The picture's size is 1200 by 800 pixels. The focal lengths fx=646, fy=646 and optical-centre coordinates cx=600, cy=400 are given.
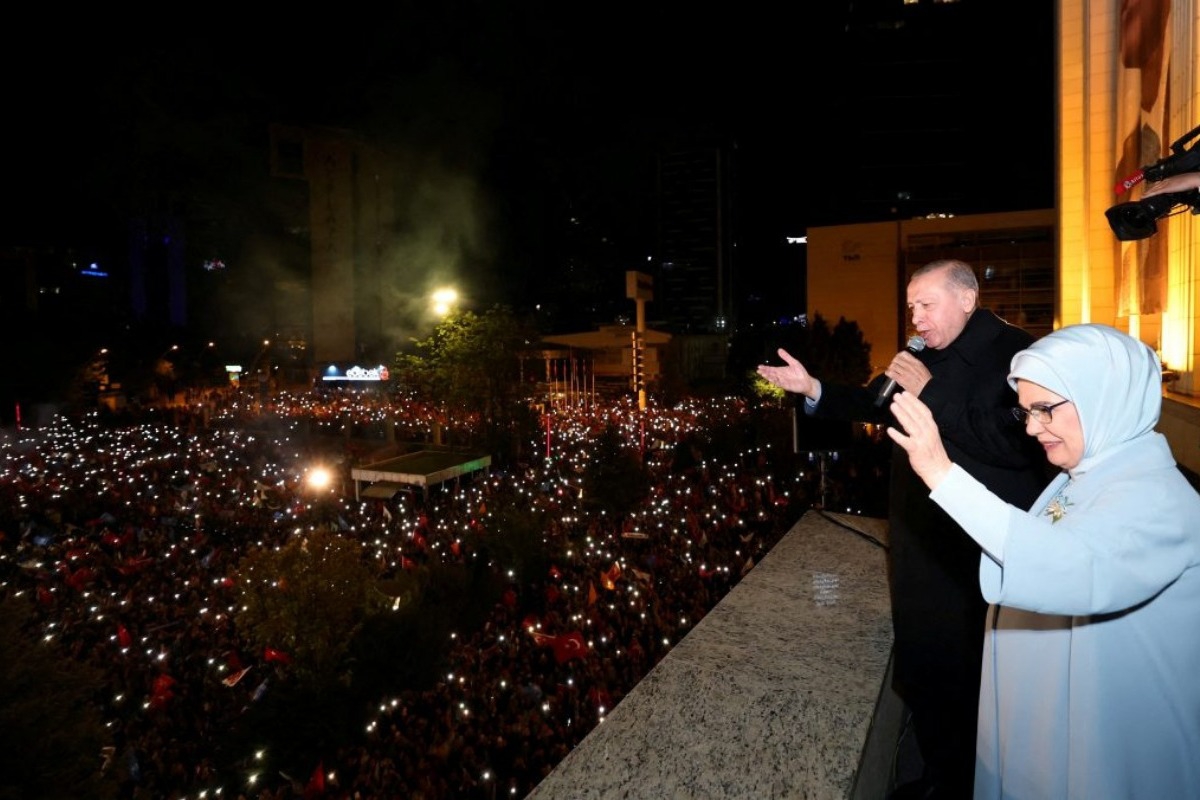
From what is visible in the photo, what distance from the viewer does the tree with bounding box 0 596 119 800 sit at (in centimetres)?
241

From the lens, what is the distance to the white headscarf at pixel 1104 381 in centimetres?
133

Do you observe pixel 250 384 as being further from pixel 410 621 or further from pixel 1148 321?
pixel 1148 321

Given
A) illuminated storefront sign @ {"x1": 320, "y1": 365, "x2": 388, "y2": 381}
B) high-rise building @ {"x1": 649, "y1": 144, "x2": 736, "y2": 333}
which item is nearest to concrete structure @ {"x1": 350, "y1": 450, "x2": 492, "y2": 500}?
illuminated storefront sign @ {"x1": 320, "y1": 365, "x2": 388, "y2": 381}

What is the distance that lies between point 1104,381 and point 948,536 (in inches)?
41.2

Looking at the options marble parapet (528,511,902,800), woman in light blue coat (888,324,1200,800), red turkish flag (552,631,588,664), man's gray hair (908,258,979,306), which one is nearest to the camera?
woman in light blue coat (888,324,1200,800)

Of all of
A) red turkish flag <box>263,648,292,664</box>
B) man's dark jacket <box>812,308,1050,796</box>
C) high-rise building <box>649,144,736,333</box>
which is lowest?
red turkish flag <box>263,648,292,664</box>

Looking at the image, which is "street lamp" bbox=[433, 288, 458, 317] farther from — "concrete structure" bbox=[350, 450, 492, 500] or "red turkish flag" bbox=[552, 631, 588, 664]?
"red turkish flag" bbox=[552, 631, 588, 664]

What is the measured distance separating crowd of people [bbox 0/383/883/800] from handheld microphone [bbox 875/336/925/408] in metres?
2.83

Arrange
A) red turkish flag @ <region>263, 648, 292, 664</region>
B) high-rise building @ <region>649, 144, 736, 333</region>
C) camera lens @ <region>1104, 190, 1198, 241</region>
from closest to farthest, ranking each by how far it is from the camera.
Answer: camera lens @ <region>1104, 190, 1198, 241</region> → red turkish flag @ <region>263, 648, 292, 664</region> → high-rise building @ <region>649, 144, 736, 333</region>

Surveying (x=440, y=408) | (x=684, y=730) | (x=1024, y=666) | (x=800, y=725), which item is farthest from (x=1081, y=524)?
(x=440, y=408)

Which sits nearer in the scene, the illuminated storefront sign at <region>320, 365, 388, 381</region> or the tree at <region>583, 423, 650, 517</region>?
the tree at <region>583, 423, 650, 517</region>

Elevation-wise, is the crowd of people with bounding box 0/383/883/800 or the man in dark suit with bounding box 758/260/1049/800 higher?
the man in dark suit with bounding box 758/260/1049/800

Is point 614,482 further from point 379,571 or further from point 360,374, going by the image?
point 360,374

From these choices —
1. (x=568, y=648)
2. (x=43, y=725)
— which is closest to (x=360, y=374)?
(x=568, y=648)
